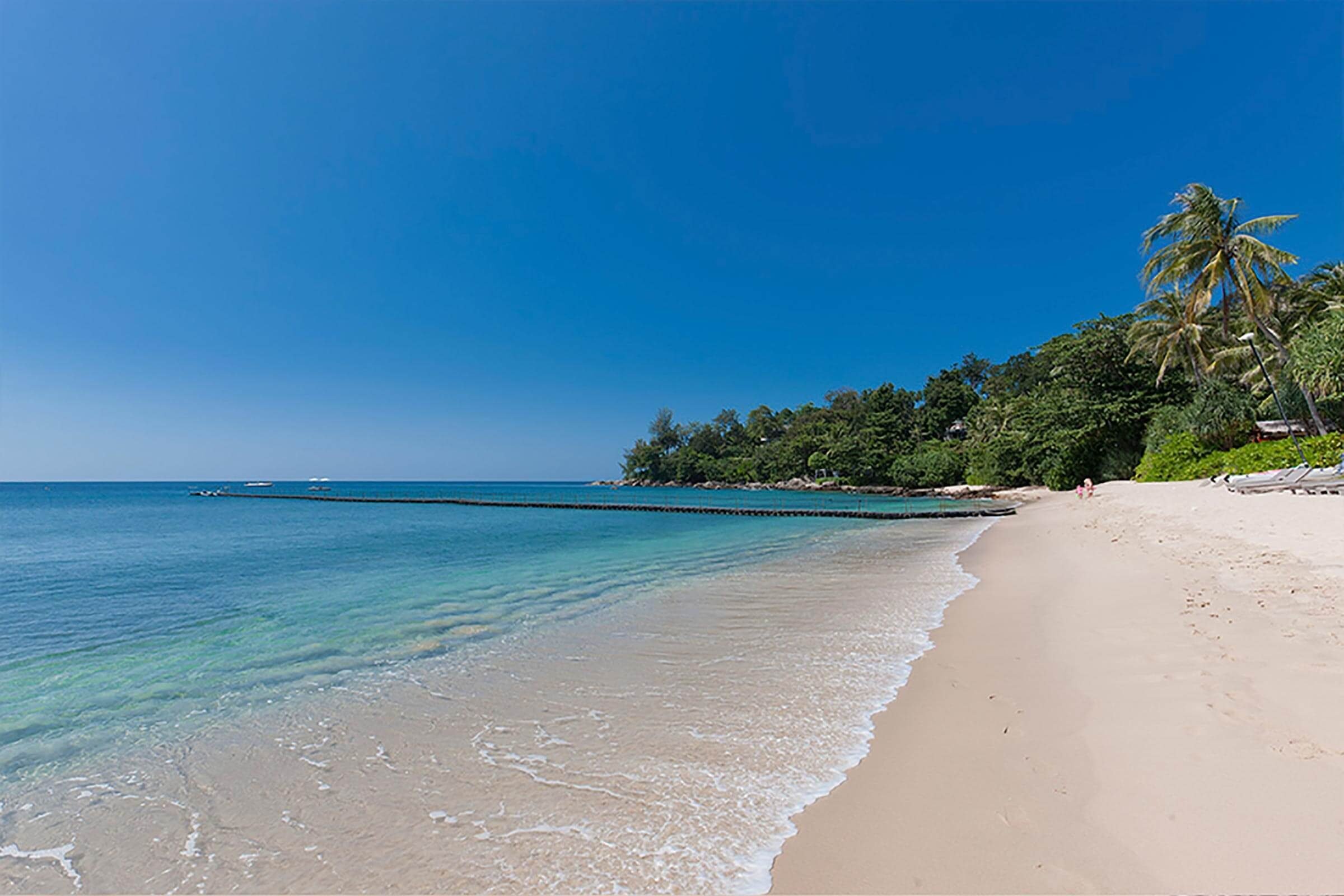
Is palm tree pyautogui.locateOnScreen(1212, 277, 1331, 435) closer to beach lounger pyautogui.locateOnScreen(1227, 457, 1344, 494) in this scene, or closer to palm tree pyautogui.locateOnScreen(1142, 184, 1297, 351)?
palm tree pyautogui.locateOnScreen(1142, 184, 1297, 351)

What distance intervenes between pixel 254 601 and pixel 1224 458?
3126cm

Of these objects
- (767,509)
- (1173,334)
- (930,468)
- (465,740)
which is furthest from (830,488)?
(465,740)

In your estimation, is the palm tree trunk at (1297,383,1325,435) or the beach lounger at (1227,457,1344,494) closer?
the beach lounger at (1227,457,1344,494)

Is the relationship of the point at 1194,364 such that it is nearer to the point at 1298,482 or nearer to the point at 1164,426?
the point at 1164,426

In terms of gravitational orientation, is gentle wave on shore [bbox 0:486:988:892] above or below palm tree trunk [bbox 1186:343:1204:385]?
below

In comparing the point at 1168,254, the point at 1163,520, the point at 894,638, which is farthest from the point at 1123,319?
the point at 894,638

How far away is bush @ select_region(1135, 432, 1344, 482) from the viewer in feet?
57.0

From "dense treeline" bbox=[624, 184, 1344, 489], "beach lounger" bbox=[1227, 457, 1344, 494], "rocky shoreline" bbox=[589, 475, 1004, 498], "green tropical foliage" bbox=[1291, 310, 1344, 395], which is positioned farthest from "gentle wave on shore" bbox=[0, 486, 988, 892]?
"rocky shoreline" bbox=[589, 475, 1004, 498]

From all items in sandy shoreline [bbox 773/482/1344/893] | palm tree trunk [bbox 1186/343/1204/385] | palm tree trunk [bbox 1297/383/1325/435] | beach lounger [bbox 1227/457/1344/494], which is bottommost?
sandy shoreline [bbox 773/482/1344/893]

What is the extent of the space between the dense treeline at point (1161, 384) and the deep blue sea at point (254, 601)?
56.1 ft

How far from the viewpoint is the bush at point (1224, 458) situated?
1736cm

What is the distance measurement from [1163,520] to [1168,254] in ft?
49.9

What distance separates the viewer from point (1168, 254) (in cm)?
2277

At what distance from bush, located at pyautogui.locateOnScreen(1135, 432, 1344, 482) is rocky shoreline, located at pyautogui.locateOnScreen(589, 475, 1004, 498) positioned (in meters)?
15.9
